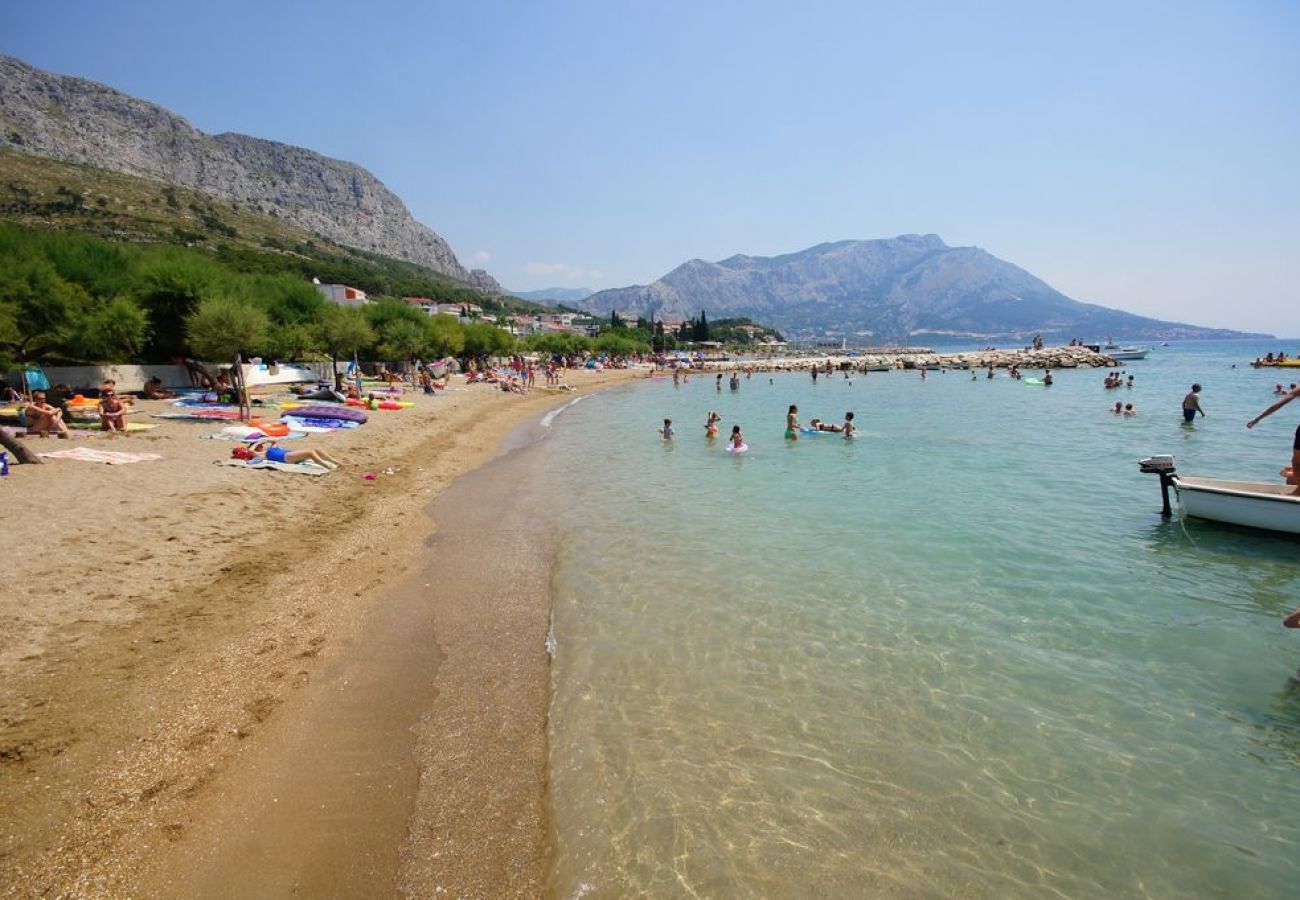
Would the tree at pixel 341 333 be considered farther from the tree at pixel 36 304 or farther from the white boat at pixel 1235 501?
the white boat at pixel 1235 501

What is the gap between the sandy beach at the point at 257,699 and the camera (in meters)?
3.95

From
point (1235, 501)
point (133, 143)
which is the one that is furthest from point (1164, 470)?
point (133, 143)

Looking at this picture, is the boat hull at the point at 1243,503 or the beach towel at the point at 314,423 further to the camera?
the beach towel at the point at 314,423

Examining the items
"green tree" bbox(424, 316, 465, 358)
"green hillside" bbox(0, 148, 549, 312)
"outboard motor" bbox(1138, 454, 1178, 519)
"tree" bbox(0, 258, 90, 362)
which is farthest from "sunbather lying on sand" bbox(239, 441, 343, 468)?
"green hillside" bbox(0, 148, 549, 312)

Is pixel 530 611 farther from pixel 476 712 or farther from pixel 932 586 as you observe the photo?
pixel 932 586

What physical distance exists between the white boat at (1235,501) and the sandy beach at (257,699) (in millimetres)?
11457

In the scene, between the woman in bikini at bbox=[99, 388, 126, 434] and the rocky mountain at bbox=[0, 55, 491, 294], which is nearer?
the woman in bikini at bbox=[99, 388, 126, 434]

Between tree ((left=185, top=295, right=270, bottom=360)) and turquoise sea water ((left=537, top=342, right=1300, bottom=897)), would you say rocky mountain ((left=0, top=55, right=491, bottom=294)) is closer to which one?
tree ((left=185, top=295, right=270, bottom=360))

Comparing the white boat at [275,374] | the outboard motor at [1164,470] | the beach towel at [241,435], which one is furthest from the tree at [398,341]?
the outboard motor at [1164,470]

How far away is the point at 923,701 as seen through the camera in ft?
19.1

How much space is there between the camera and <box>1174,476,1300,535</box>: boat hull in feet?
32.3

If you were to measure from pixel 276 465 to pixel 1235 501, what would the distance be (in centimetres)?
1892

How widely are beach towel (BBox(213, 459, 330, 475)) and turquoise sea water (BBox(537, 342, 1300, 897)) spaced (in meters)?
6.64

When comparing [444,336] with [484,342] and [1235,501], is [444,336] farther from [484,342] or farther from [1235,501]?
[1235,501]
